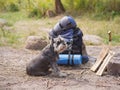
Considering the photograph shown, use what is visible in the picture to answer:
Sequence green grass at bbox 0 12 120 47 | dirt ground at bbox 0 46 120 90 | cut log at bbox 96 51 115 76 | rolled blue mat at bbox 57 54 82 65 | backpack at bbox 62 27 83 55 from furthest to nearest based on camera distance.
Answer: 1. green grass at bbox 0 12 120 47
2. backpack at bbox 62 27 83 55
3. rolled blue mat at bbox 57 54 82 65
4. cut log at bbox 96 51 115 76
5. dirt ground at bbox 0 46 120 90

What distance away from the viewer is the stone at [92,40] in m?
10.2

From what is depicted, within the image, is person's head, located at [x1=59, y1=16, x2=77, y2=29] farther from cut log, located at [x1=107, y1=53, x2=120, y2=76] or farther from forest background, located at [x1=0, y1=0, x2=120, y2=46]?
forest background, located at [x1=0, y1=0, x2=120, y2=46]

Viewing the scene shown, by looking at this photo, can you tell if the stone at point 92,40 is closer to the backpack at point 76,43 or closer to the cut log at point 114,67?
the backpack at point 76,43

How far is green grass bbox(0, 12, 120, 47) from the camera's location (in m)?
10.7

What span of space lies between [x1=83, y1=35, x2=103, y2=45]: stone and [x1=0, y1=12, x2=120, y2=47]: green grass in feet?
0.63

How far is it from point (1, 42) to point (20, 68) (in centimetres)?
312

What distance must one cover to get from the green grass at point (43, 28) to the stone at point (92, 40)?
191mm

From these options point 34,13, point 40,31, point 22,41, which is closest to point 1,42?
point 22,41

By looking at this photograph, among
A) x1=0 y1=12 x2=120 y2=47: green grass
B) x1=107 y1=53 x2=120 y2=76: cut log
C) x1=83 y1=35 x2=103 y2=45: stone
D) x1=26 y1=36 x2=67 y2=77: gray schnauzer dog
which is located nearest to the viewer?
x1=26 y1=36 x2=67 y2=77: gray schnauzer dog

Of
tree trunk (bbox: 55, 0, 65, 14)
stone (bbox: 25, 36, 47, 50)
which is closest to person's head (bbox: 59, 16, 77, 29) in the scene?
stone (bbox: 25, 36, 47, 50)

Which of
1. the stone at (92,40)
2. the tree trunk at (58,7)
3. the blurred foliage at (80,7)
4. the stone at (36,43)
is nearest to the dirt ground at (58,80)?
the stone at (36,43)

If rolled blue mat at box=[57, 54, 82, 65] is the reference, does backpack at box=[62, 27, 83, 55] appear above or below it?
above

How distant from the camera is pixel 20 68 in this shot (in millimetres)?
7195

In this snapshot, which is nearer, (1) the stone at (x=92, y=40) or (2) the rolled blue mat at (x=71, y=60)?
(2) the rolled blue mat at (x=71, y=60)
